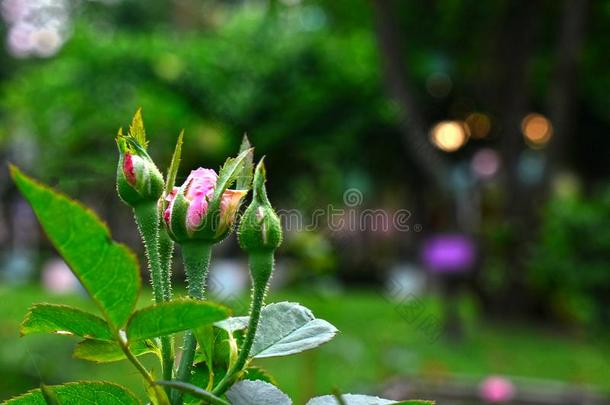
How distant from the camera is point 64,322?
47 centimetres

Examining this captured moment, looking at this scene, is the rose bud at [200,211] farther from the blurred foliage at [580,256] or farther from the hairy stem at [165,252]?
the blurred foliage at [580,256]

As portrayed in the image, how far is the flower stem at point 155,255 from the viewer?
1.56 ft

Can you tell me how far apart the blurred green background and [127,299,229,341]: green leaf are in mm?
2891

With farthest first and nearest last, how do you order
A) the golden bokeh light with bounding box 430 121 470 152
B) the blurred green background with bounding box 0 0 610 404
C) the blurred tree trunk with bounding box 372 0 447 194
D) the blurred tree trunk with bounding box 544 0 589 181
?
1. the golden bokeh light with bounding box 430 121 470 152
2. the blurred tree trunk with bounding box 544 0 589 181
3. the blurred tree trunk with bounding box 372 0 447 194
4. the blurred green background with bounding box 0 0 610 404

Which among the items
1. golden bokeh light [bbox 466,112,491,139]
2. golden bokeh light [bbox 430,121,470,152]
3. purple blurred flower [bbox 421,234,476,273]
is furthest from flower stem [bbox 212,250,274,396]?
golden bokeh light [bbox 466,112,491,139]

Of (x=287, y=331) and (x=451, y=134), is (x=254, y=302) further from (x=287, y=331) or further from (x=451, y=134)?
(x=451, y=134)

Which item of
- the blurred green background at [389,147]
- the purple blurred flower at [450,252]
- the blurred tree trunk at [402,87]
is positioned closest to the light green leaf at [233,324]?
the blurred green background at [389,147]

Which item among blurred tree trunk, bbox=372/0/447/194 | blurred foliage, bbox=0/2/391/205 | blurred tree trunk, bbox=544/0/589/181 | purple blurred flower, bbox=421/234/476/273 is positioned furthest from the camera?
blurred foliage, bbox=0/2/391/205

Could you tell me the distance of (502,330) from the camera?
7566 millimetres

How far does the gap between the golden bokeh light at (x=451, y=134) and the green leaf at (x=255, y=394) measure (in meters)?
10.5

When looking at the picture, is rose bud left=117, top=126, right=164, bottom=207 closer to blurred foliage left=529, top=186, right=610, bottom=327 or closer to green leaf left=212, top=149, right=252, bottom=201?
green leaf left=212, top=149, right=252, bottom=201

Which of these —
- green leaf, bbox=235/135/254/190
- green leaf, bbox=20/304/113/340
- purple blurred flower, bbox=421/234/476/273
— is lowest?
purple blurred flower, bbox=421/234/476/273

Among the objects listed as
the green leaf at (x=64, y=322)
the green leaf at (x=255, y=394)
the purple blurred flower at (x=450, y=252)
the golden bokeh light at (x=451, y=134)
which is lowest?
the purple blurred flower at (x=450, y=252)

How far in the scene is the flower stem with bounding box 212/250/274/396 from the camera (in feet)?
1.50
